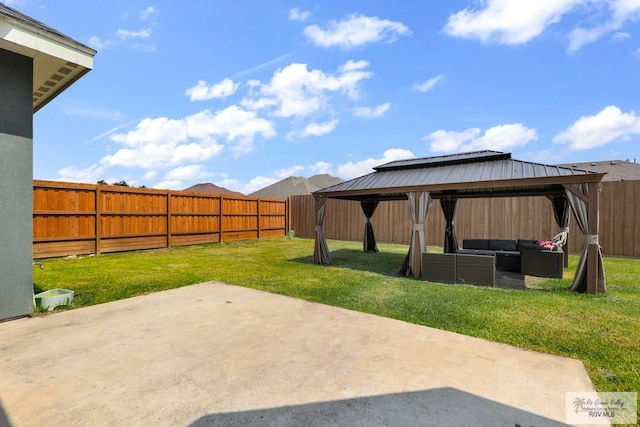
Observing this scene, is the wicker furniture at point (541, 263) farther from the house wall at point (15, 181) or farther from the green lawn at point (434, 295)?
the house wall at point (15, 181)

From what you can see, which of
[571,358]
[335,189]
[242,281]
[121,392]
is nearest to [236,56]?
[335,189]

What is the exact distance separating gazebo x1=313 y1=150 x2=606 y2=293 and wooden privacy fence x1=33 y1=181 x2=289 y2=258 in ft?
19.3

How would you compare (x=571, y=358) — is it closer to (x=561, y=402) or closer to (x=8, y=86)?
(x=561, y=402)

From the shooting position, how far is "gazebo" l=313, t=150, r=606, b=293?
16.8 ft

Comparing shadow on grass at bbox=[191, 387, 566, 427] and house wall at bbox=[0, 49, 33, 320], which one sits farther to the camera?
house wall at bbox=[0, 49, 33, 320]

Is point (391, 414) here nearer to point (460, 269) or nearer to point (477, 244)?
point (460, 269)

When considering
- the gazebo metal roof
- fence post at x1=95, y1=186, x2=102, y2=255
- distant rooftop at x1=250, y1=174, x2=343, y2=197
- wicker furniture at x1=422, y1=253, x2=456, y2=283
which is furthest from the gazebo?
distant rooftop at x1=250, y1=174, x2=343, y2=197

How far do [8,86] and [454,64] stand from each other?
8971mm

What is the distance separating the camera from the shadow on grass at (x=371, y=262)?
7.34m

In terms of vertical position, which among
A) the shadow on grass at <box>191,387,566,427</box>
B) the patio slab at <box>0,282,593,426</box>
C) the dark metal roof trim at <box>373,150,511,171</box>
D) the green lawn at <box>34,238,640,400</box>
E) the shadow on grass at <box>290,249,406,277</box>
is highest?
the dark metal roof trim at <box>373,150,511,171</box>

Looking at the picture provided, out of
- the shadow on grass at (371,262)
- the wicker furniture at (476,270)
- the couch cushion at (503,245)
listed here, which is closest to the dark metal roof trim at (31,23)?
the shadow on grass at (371,262)

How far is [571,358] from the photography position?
8.71 ft

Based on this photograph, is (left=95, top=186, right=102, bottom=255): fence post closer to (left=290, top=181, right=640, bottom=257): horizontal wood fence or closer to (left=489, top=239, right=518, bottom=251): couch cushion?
(left=290, top=181, right=640, bottom=257): horizontal wood fence

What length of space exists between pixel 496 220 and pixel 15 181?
1292 cm
